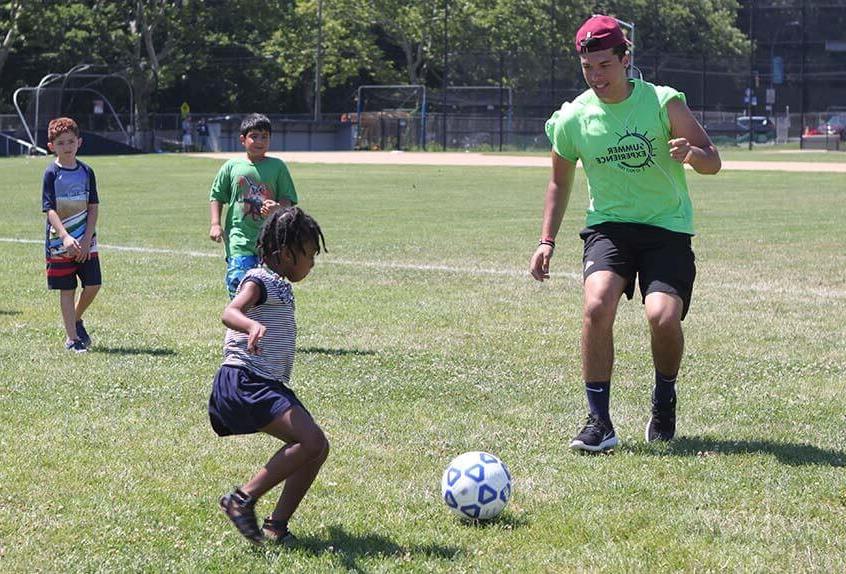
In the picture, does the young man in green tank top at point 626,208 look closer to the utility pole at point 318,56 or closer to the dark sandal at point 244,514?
the dark sandal at point 244,514

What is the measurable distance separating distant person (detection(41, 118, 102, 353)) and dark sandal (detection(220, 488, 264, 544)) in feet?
15.5

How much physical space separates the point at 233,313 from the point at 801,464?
293cm

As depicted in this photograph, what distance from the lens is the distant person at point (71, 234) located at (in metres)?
9.41

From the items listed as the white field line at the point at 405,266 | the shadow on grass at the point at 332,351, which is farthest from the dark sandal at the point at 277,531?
the white field line at the point at 405,266

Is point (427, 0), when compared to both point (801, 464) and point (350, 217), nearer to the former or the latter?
point (350, 217)

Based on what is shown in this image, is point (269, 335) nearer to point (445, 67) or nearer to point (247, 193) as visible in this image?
point (247, 193)

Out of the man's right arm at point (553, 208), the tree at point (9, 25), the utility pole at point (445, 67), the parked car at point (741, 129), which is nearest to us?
the man's right arm at point (553, 208)

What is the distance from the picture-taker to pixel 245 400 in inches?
191

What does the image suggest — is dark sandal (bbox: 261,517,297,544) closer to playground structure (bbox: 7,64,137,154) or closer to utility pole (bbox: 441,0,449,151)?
playground structure (bbox: 7,64,137,154)

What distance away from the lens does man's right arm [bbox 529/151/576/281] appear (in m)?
6.75

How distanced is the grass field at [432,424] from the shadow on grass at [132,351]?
3 centimetres

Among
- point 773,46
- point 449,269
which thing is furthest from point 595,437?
point 773,46

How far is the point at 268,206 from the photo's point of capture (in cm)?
846

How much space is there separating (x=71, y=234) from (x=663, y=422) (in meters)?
4.92
